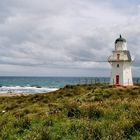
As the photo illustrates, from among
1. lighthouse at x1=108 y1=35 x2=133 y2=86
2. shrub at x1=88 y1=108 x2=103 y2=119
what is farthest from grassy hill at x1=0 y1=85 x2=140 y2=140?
lighthouse at x1=108 y1=35 x2=133 y2=86

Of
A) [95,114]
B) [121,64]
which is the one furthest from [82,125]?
[121,64]

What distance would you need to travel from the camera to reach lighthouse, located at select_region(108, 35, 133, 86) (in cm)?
5412

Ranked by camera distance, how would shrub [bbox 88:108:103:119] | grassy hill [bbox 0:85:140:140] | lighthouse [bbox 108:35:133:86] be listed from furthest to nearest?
lighthouse [bbox 108:35:133:86]
shrub [bbox 88:108:103:119]
grassy hill [bbox 0:85:140:140]

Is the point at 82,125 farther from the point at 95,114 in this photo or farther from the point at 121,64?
the point at 121,64

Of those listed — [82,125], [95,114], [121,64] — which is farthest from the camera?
[121,64]

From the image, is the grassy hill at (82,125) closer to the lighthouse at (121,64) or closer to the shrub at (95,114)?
the shrub at (95,114)

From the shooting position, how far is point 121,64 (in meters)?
54.6

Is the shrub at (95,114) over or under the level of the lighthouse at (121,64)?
under

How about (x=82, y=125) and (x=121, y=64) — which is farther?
(x=121, y=64)

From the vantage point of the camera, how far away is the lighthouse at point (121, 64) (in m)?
54.1

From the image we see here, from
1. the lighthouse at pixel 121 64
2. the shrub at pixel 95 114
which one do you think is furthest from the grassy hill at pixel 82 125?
the lighthouse at pixel 121 64

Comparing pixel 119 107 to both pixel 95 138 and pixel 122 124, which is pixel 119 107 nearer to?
pixel 122 124

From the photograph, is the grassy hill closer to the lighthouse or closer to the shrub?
the shrub

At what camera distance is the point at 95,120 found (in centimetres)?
1391
